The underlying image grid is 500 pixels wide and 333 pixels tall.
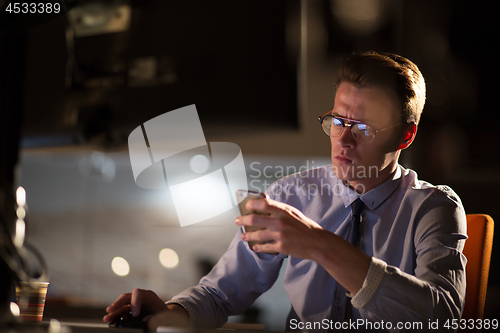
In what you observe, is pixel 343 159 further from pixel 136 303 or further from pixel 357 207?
pixel 136 303

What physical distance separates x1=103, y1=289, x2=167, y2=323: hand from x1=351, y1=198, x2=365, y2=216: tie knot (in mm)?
659

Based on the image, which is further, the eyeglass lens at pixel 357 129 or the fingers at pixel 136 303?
the eyeglass lens at pixel 357 129

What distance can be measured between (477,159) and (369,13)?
0.77 meters

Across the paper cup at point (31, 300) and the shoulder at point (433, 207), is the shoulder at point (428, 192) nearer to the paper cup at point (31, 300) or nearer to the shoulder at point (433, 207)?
the shoulder at point (433, 207)

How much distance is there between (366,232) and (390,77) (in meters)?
0.52

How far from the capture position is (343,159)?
1.21 meters

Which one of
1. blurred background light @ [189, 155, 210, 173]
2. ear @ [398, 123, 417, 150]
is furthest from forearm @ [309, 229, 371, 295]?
blurred background light @ [189, 155, 210, 173]

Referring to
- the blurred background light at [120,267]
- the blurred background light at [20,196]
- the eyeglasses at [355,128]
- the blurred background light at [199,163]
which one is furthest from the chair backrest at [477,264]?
the blurred background light at [20,196]

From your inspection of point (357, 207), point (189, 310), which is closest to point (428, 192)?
point (357, 207)

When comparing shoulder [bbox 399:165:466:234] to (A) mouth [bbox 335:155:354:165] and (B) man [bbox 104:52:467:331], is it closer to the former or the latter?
(B) man [bbox 104:52:467:331]

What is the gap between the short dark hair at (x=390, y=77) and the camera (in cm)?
119

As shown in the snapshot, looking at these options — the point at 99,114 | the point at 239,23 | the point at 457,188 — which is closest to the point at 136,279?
the point at 99,114

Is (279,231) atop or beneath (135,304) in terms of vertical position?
atop

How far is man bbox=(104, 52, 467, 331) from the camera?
0.89 m
